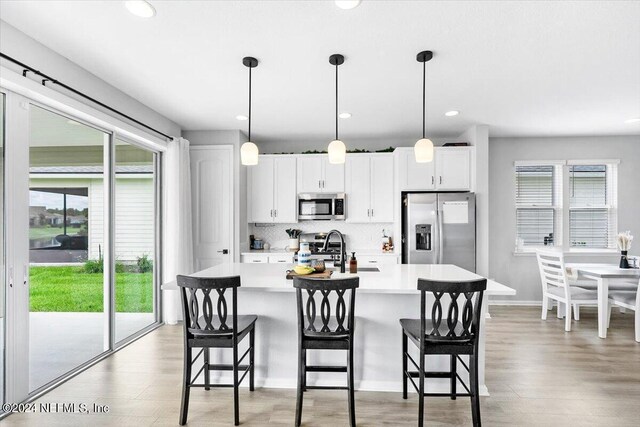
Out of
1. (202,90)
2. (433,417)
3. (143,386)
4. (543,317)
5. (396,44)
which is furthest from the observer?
(543,317)

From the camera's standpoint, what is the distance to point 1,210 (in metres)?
2.32

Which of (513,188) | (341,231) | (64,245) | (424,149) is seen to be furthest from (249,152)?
(513,188)

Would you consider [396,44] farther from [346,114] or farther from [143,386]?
[143,386]

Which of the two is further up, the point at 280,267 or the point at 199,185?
the point at 199,185

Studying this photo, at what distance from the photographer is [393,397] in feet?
8.35

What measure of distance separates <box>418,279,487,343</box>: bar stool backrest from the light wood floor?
24.9 inches

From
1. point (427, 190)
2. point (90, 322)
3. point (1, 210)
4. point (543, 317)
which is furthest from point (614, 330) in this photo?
point (1, 210)

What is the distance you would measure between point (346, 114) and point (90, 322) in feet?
11.5

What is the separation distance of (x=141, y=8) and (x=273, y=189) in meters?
3.23

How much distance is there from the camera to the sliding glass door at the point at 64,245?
2654 millimetres

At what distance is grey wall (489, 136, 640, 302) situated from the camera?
17.0 ft

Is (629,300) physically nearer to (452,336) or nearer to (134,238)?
(452,336)

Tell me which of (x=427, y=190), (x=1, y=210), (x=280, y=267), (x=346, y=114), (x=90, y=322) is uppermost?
(x=346, y=114)

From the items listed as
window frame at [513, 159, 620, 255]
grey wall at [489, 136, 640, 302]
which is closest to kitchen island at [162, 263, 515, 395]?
grey wall at [489, 136, 640, 302]
